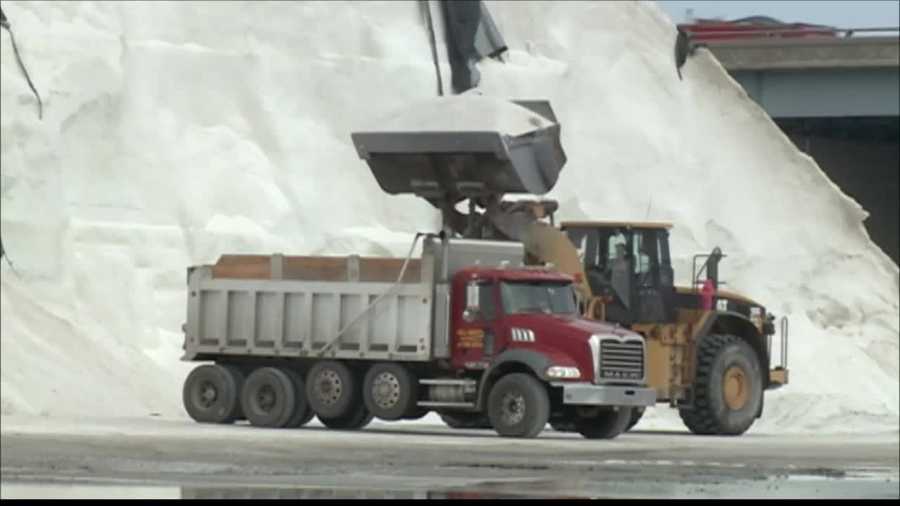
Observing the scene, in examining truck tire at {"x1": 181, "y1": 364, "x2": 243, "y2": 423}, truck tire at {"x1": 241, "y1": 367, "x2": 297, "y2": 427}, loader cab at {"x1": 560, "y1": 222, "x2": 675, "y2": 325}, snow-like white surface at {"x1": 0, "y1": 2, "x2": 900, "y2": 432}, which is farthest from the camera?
snow-like white surface at {"x1": 0, "y1": 2, "x2": 900, "y2": 432}

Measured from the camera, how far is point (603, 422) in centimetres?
3531

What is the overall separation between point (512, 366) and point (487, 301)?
36.5 inches

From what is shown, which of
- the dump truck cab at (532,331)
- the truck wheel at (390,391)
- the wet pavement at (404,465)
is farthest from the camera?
the truck wheel at (390,391)

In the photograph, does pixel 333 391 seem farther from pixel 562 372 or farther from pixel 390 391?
pixel 562 372

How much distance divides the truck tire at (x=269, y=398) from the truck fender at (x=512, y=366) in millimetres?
2490

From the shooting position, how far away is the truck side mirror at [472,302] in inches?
1352

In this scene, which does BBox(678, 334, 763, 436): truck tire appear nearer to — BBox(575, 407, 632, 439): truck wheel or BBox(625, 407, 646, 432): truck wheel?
BBox(625, 407, 646, 432): truck wheel

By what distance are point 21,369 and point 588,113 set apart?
1929 cm

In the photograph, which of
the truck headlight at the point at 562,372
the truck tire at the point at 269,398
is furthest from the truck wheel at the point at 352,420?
the truck headlight at the point at 562,372

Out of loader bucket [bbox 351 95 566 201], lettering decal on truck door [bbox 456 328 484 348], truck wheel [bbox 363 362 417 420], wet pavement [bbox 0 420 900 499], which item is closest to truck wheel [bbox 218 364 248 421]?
wet pavement [bbox 0 420 900 499]

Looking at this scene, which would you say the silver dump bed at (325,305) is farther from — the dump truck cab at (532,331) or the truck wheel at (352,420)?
the truck wheel at (352,420)

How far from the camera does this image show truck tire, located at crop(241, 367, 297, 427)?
3459 cm

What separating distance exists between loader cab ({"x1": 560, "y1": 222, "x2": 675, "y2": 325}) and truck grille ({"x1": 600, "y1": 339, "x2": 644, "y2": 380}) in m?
2.69

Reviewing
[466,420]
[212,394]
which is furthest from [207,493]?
[466,420]
